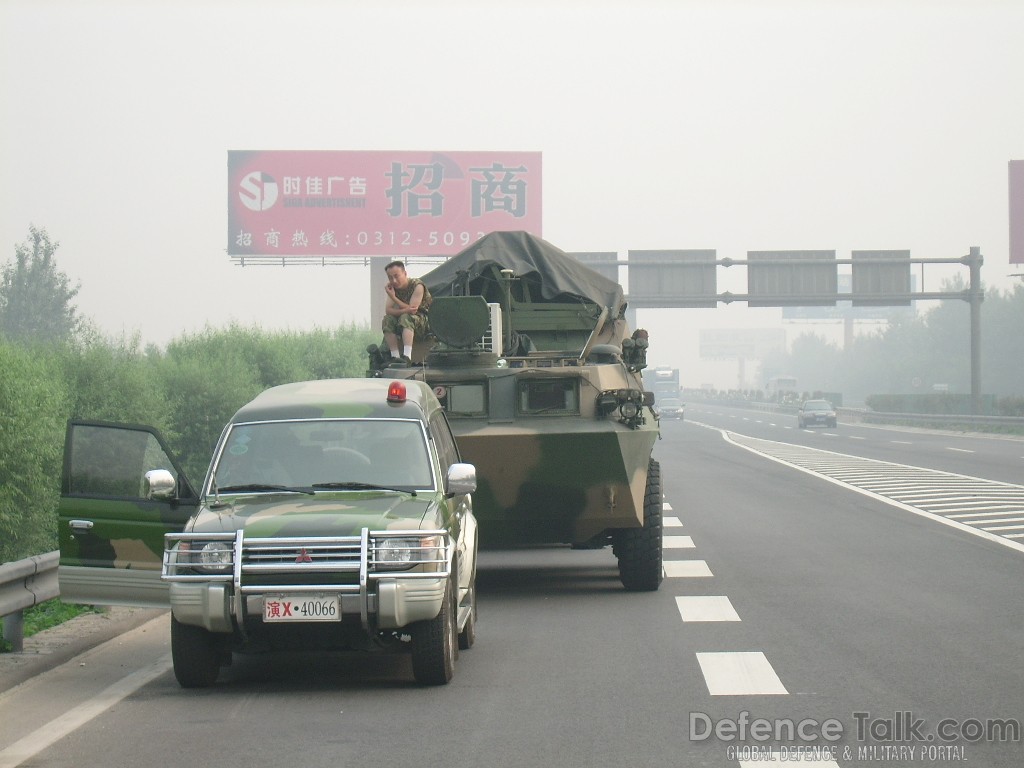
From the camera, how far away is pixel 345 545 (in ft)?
28.1

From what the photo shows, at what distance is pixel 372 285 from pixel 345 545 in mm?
60169

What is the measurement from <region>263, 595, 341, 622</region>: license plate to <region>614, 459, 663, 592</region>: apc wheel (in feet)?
→ 17.7

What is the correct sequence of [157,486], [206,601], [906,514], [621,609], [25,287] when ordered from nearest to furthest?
[206,601]
[157,486]
[621,609]
[906,514]
[25,287]

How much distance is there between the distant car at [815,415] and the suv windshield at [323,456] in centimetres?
6674

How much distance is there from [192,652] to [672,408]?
88109 millimetres

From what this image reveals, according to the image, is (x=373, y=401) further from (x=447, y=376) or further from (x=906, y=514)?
(x=906, y=514)

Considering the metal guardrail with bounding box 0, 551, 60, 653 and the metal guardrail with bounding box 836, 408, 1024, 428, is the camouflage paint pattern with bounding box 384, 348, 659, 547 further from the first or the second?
the metal guardrail with bounding box 836, 408, 1024, 428

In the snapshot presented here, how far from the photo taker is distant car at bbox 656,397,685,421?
95.4m

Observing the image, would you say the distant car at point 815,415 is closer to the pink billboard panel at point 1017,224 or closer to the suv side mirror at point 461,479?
the pink billboard panel at point 1017,224

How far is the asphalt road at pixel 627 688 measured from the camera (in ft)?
23.9

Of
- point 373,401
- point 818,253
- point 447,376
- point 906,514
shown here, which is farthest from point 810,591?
point 818,253

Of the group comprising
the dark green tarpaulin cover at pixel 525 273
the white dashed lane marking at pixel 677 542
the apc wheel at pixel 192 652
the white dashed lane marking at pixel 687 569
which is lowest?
the white dashed lane marking at pixel 677 542

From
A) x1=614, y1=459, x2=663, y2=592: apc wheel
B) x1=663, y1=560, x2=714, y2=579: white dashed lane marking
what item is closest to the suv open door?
x1=614, y1=459, x2=663, y2=592: apc wheel

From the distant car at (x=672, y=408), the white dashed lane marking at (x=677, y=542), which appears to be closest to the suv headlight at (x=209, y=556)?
the white dashed lane marking at (x=677, y=542)
